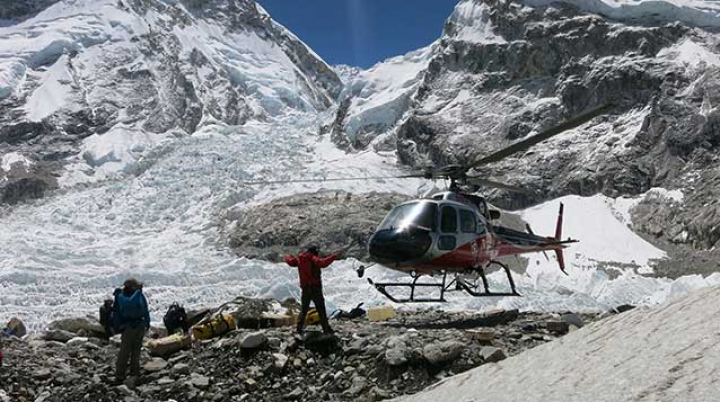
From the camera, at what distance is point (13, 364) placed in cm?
897

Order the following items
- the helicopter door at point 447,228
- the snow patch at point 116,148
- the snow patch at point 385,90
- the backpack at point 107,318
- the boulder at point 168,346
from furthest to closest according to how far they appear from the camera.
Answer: the snow patch at point 385,90
the snow patch at point 116,148
the backpack at point 107,318
the helicopter door at point 447,228
the boulder at point 168,346

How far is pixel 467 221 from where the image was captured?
500 inches

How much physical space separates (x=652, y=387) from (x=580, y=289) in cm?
4192

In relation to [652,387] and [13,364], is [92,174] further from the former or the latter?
[652,387]

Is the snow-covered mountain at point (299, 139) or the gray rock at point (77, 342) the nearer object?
the gray rock at point (77, 342)

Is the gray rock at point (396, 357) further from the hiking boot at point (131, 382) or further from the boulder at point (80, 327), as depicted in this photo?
the boulder at point (80, 327)

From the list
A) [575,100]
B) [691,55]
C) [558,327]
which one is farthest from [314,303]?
[691,55]

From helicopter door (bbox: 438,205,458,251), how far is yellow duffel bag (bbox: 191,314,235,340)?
418cm

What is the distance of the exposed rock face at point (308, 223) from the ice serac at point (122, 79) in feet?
103

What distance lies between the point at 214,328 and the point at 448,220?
192 inches

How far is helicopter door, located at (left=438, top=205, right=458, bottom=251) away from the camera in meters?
12.1

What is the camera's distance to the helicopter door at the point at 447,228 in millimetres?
12077

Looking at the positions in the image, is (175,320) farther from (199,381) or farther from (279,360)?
(279,360)

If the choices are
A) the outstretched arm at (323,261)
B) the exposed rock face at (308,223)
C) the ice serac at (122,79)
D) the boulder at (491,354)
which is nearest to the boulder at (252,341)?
the outstretched arm at (323,261)
